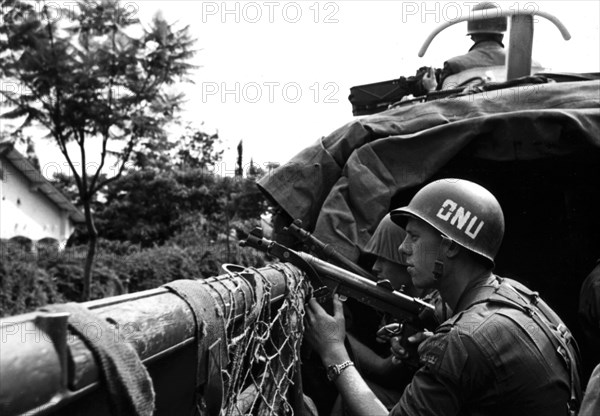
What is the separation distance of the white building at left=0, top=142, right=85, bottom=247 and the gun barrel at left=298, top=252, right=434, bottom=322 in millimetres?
25416

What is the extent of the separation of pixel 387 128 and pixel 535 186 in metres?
1.14

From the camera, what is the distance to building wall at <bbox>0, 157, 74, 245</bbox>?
28.8 meters

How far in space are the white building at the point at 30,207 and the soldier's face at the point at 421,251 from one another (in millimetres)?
26091

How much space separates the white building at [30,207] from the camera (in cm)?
2886

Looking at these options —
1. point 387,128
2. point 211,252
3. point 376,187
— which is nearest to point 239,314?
point 376,187

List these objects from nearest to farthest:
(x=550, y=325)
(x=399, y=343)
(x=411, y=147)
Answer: (x=550, y=325) < (x=399, y=343) < (x=411, y=147)

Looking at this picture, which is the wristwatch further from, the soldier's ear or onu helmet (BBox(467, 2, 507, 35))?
onu helmet (BBox(467, 2, 507, 35))

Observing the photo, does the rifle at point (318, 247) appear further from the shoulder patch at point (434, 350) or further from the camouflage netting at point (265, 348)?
the shoulder patch at point (434, 350)

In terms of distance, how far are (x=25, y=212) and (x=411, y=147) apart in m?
30.4

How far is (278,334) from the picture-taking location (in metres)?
3.18

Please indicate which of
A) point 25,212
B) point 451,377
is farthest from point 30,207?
point 451,377

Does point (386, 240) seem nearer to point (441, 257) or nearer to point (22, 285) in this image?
point (441, 257)

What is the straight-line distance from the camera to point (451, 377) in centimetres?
215

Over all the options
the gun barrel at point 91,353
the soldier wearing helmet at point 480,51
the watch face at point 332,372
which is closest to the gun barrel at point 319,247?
the watch face at point 332,372
